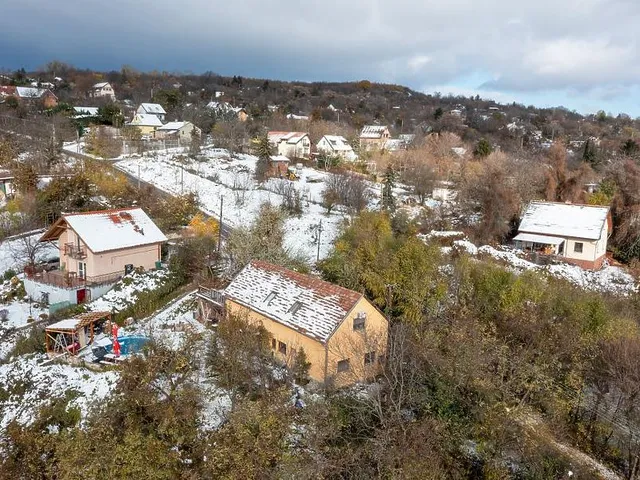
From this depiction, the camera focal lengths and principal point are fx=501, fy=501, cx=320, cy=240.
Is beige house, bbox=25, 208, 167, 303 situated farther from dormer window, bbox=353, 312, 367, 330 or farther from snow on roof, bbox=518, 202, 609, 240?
snow on roof, bbox=518, 202, 609, 240

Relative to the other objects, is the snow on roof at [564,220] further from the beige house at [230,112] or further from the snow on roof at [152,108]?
the snow on roof at [152,108]

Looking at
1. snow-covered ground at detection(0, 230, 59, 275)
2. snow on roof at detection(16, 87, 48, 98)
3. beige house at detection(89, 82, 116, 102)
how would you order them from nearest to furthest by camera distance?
1. snow-covered ground at detection(0, 230, 59, 275)
2. snow on roof at detection(16, 87, 48, 98)
3. beige house at detection(89, 82, 116, 102)

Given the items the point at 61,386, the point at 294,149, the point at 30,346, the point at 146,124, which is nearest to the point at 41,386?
the point at 61,386

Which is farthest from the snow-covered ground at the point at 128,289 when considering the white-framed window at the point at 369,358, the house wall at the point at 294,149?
the house wall at the point at 294,149

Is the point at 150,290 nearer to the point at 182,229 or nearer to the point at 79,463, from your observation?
the point at 182,229

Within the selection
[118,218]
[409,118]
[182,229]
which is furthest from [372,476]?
[409,118]

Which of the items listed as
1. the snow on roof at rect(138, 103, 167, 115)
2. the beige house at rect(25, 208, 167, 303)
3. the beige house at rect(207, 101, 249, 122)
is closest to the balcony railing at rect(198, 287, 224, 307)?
the beige house at rect(25, 208, 167, 303)

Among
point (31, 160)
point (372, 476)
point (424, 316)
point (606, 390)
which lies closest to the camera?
point (372, 476)
